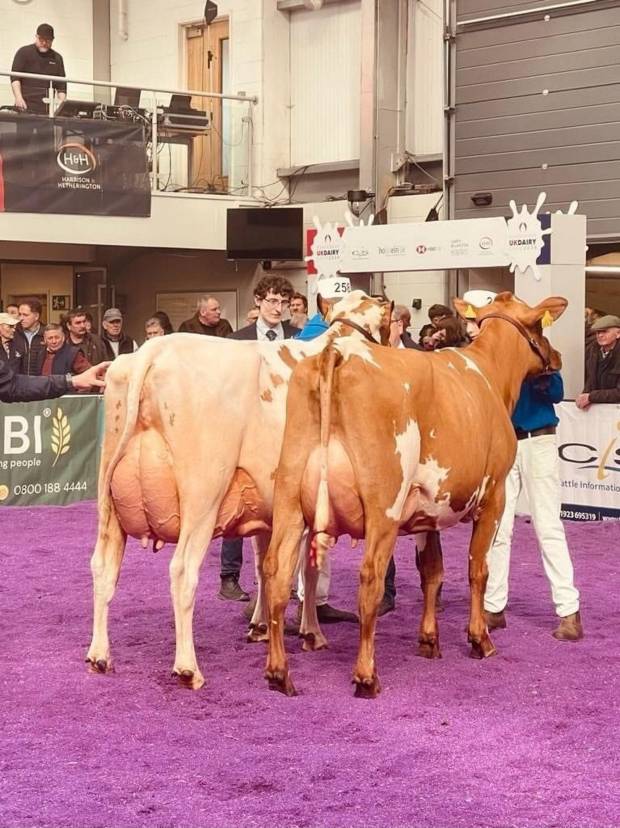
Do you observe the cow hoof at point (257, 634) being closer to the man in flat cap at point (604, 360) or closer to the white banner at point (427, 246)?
the man in flat cap at point (604, 360)

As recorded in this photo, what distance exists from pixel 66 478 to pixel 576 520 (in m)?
4.99

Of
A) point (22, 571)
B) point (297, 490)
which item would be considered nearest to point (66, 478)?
point (22, 571)

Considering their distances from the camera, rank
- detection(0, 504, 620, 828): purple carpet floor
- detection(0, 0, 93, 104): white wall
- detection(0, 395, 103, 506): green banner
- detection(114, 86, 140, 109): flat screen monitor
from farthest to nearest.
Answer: detection(0, 0, 93, 104): white wall, detection(114, 86, 140, 109): flat screen monitor, detection(0, 395, 103, 506): green banner, detection(0, 504, 620, 828): purple carpet floor

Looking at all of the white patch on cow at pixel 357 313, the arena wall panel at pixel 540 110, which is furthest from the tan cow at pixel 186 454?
the arena wall panel at pixel 540 110

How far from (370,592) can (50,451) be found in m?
7.47

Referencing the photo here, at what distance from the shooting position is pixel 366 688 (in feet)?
19.7

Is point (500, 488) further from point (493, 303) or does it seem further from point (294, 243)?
point (294, 243)

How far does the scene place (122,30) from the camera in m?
22.5

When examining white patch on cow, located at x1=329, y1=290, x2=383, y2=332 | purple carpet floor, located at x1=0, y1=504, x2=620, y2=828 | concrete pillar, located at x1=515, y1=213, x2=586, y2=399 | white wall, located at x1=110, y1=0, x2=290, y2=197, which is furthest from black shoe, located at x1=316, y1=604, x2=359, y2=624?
white wall, located at x1=110, y1=0, x2=290, y2=197

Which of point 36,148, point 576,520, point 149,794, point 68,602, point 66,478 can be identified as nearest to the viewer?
point 149,794

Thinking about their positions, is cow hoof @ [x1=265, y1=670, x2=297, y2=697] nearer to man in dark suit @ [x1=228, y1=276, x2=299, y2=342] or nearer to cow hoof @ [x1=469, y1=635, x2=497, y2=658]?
cow hoof @ [x1=469, y1=635, x2=497, y2=658]

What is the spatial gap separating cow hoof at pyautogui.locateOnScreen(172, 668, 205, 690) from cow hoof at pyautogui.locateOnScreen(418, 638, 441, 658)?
4.19ft

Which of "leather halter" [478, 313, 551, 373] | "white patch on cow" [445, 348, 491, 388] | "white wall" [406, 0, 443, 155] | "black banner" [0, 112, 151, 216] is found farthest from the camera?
"white wall" [406, 0, 443, 155]

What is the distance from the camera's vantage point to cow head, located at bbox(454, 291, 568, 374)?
723cm
